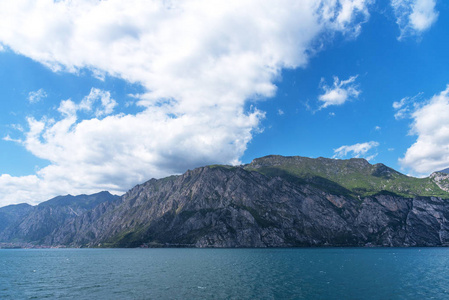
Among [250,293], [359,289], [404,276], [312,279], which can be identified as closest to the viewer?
[250,293]

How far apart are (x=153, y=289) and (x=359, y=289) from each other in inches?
2054

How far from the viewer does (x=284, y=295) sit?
199 feet

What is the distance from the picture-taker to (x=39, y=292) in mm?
67125

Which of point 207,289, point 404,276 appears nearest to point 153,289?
point 207,289

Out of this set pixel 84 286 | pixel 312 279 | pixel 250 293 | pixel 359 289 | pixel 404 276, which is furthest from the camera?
pixel 404 276

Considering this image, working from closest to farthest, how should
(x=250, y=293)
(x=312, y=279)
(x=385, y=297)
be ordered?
(x=385, y=297), (x=250, y=293), (x=312, y=279)

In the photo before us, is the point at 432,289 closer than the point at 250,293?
No

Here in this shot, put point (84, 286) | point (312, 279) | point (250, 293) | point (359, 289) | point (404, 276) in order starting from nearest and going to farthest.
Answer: point (250, 293) → point (359, 289) → point (84, 286) → point (312, 279) → point (404, 276)

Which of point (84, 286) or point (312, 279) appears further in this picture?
point (312, 279)

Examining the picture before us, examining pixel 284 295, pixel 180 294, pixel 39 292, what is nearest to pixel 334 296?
pixel 284 295

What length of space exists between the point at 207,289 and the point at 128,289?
805 inches

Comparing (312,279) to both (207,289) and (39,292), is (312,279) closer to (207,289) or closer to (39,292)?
(207,289)

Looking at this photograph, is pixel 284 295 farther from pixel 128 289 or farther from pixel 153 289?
pixel 128 289

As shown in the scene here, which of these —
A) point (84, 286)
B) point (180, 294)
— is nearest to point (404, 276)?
point (180, 294)
